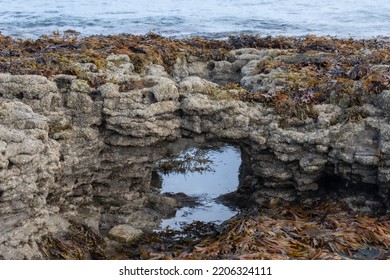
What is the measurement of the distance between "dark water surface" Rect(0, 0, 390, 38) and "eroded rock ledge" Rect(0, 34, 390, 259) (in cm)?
715

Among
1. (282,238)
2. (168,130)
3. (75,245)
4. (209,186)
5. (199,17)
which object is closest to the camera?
(282,238)

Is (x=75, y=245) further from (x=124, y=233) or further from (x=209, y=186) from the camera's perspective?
(x=209, y=186)

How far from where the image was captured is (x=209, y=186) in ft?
30.2

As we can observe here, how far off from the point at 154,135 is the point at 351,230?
285 cm

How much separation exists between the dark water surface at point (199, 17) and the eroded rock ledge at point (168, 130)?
715cm

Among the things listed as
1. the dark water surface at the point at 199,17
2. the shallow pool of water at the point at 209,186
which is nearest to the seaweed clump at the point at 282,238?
the shallow pool of water at the point at 209,186

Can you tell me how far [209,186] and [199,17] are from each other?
34.5 ft

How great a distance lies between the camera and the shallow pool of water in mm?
8078

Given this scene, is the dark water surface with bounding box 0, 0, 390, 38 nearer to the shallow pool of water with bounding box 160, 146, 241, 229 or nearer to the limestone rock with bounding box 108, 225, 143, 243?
the shallow pool of water with bounding box 160, 146, 241, 229

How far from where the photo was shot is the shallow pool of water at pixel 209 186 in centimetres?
808

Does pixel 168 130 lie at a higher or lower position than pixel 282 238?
higher

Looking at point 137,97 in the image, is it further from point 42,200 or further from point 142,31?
point 142,31

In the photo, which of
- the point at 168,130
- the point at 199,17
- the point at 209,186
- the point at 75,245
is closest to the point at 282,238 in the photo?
the point at 168,130

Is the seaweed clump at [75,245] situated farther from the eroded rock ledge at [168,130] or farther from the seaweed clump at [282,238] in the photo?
the seaweed clump at [282,238]
